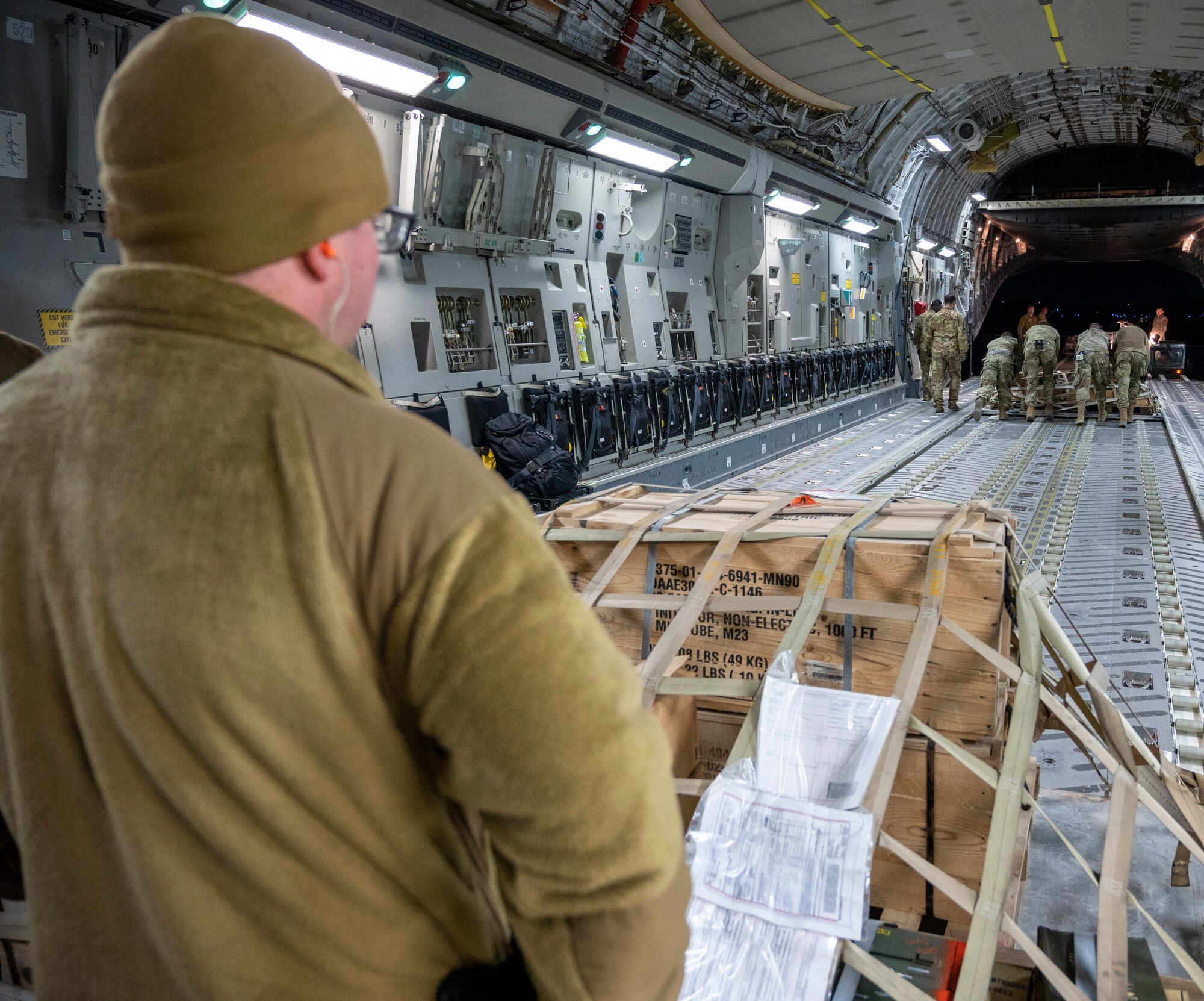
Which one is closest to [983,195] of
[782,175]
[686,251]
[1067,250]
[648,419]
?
[1067,250]

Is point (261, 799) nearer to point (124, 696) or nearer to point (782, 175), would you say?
point (124, 696)

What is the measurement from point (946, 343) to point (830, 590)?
1459 cm

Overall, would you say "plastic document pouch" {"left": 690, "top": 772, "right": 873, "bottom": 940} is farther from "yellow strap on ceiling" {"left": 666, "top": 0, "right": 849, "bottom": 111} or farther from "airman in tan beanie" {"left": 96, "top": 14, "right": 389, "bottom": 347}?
"yellow strap on ceiling" {"left": 666, "top": 0, "right": 849, "bottom": 111}

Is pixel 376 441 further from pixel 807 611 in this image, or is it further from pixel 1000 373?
pixel 1000 373

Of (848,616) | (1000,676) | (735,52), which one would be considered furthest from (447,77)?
(1000,676)

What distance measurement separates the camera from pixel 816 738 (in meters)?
2.54

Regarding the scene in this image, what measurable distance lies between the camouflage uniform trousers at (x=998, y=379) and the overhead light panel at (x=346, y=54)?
12204 millimetres

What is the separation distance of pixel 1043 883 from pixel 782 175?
11050 millimetres

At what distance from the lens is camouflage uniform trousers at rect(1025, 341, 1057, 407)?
595 inches

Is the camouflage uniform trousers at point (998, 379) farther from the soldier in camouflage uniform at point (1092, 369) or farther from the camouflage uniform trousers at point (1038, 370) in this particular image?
the soldier in camouflage uniform at point (1092, 369)

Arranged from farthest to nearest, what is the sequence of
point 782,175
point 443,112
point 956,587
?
point 782,175
point 443,112
point 956,587

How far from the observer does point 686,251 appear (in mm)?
11414

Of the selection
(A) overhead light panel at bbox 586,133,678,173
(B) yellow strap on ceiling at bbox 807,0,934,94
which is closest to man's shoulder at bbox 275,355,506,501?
(A) overhead light panel at bbox 586,133,678,173

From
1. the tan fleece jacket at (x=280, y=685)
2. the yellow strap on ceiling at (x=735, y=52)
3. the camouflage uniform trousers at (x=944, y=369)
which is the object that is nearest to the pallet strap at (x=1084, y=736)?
the tan fleece jacket at (x=280, y=685)
